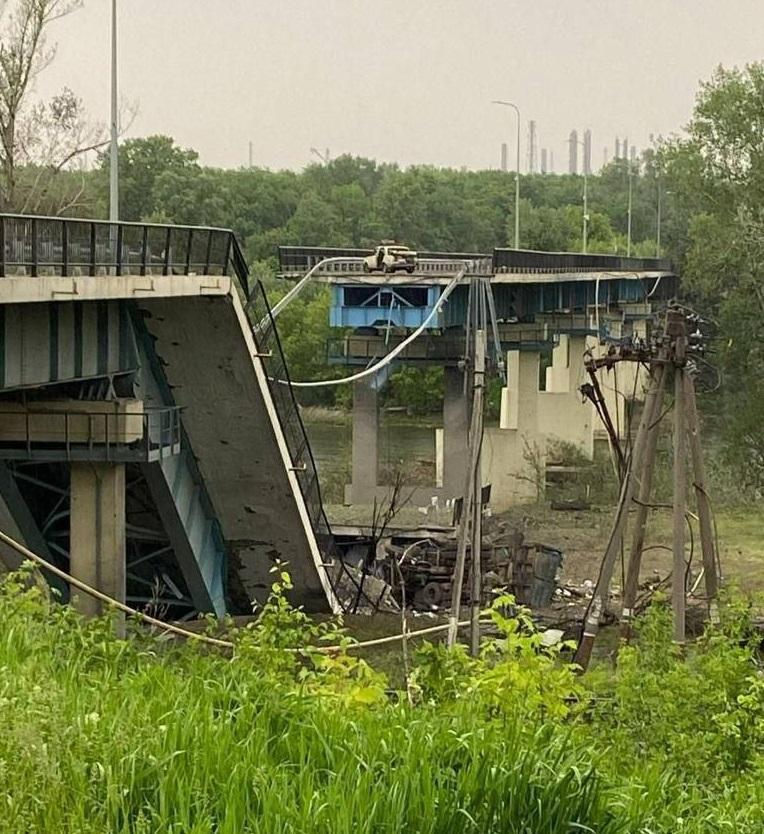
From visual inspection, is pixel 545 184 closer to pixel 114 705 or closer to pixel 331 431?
pixel 331 431

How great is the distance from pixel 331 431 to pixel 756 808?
63.5 m

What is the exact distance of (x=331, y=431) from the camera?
7062cm

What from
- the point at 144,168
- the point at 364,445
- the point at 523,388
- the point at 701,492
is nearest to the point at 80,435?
the point at 701,492

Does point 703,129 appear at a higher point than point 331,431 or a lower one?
higher

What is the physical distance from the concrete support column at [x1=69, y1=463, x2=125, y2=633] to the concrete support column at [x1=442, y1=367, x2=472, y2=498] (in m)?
24.3

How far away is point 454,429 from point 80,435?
27527 mm

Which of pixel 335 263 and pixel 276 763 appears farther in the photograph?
pixel 335 263

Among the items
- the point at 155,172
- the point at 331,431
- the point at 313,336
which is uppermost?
the point at 155,172

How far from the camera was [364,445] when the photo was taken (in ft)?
149

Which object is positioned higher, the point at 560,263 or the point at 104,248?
the point at 560,263

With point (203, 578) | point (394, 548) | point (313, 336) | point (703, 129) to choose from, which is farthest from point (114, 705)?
point (313, 336)

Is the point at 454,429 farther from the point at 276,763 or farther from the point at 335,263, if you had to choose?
the point at 276,763

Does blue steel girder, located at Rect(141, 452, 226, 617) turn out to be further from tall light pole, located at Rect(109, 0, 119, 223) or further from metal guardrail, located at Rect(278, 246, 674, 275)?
metal guardrail, located at Rect(278, 246, 674, 275)

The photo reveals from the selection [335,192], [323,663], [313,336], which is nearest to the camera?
[323,663]
